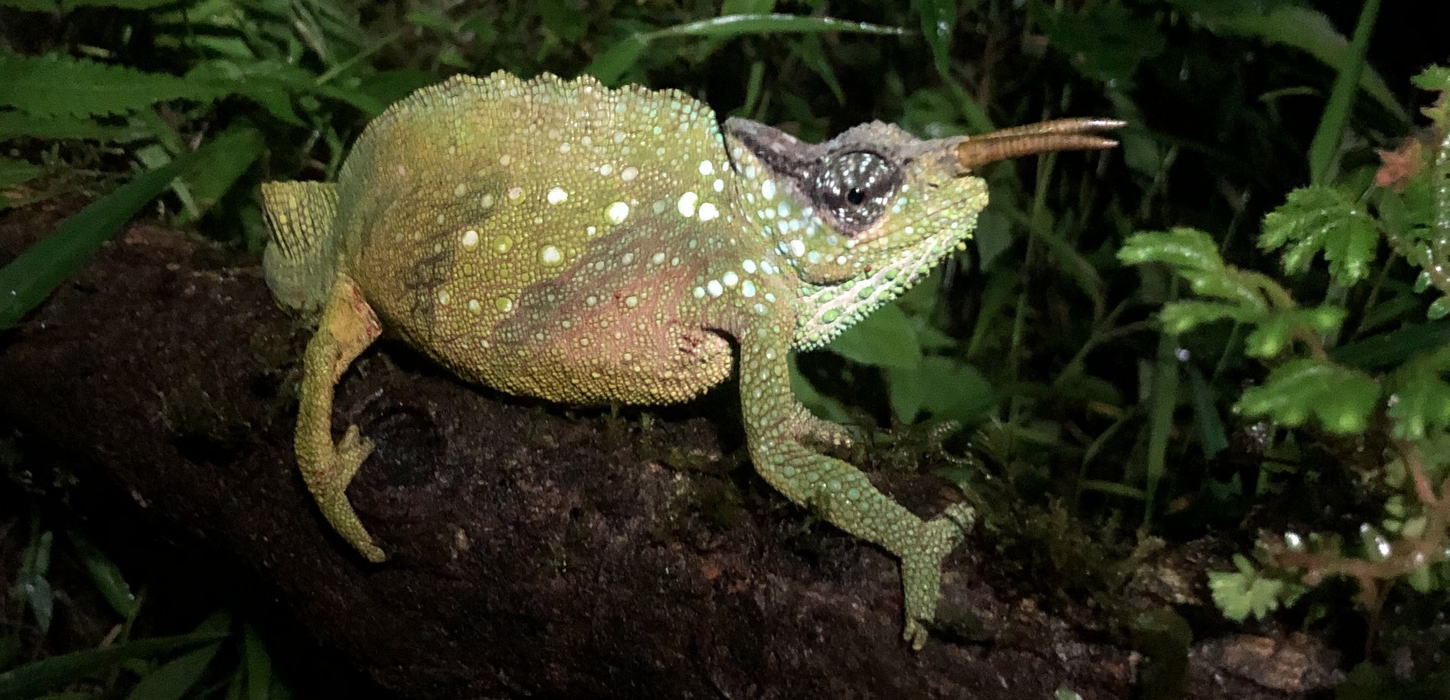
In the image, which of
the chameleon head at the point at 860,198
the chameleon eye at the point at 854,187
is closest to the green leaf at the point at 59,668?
the chameleon head at the point at 860,198

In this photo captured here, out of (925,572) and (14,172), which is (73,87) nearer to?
(14,172)

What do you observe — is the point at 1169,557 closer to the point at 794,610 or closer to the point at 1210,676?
the point at 1210,676

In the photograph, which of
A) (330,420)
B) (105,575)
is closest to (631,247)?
(330,420)

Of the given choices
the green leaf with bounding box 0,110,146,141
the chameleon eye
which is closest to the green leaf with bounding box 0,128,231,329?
the green leaf with bounding box 0,110,146,141

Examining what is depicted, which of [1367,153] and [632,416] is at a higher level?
[1367,153]

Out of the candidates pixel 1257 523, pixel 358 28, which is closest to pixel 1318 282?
pixel 1257 523

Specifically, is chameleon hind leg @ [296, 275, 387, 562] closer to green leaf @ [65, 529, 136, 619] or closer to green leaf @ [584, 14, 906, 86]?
green leaf @ [584, 14, 906, 86]

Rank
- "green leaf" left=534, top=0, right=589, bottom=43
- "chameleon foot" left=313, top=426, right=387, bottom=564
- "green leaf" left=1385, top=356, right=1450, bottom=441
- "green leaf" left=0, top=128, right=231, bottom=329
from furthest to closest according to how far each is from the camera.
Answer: "green leaf" left=534, top=0, right=589, bottom=43
"green leaf" left=0, top=128, right=231, bottom=329
"chameleon foot" left=313, top=426, right=387, bottom=564
"green leaf" left=1385, top=356, right=1450, bottom=441
